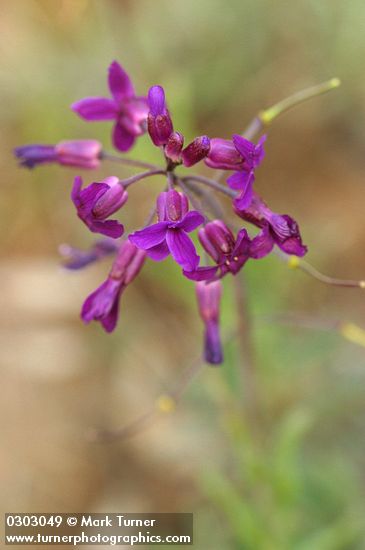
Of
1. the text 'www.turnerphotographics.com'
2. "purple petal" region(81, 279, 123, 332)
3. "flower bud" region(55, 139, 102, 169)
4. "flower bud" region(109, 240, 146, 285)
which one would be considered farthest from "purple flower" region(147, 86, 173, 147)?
the text 'www.turnerphotographics.com'

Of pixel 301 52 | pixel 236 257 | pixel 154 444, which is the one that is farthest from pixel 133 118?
pixel 301 52

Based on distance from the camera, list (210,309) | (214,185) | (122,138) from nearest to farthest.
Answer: (214,185)
(210,309)
(122,138)

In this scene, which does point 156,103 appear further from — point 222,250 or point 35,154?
point 35,154

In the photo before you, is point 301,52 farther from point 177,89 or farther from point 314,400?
point 314,400

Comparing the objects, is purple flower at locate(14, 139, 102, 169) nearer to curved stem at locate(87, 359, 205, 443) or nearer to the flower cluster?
the flower cluster

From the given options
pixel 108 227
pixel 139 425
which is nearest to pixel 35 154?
pixel 108 227
